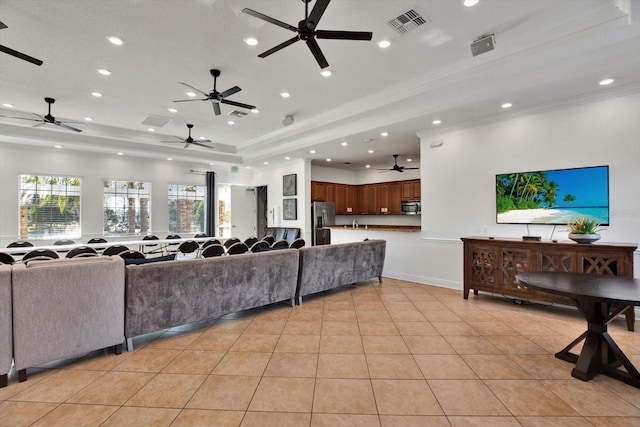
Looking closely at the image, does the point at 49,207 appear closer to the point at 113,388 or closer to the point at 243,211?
the point at 243,211

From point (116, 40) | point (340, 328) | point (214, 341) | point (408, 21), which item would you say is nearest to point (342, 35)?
point (408, 21)

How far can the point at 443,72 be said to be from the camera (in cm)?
419

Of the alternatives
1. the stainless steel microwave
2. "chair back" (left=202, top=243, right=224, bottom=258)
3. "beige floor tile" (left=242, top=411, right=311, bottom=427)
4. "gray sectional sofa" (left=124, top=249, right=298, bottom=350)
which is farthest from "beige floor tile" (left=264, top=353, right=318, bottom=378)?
the stainless steel microwave

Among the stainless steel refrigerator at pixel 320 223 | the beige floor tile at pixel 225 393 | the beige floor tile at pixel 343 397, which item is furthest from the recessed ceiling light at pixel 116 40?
the stainless steel refrigerator at pixel 320 223

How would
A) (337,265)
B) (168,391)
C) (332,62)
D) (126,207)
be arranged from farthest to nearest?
(126,207) < (337,265) < (332,62) < (168,391)

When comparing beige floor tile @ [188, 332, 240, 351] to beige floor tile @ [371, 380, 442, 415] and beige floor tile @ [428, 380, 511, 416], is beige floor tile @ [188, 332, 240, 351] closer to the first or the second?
beige floor tile @ [371, 380, 442, 415]

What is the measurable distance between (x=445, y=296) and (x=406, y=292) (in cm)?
62

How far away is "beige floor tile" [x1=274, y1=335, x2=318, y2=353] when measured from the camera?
9.82 ft

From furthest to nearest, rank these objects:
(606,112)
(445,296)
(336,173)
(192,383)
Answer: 1. (336,173)
2. (445,296)
3. (606,112)
4. (192,383)

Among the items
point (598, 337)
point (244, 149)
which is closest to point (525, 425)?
point (598, 337)

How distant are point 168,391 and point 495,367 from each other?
2736 mm

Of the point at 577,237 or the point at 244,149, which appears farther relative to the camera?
the point at 244,149

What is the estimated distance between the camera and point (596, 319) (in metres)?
2.59

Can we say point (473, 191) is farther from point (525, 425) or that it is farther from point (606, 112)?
point (525, 425)
